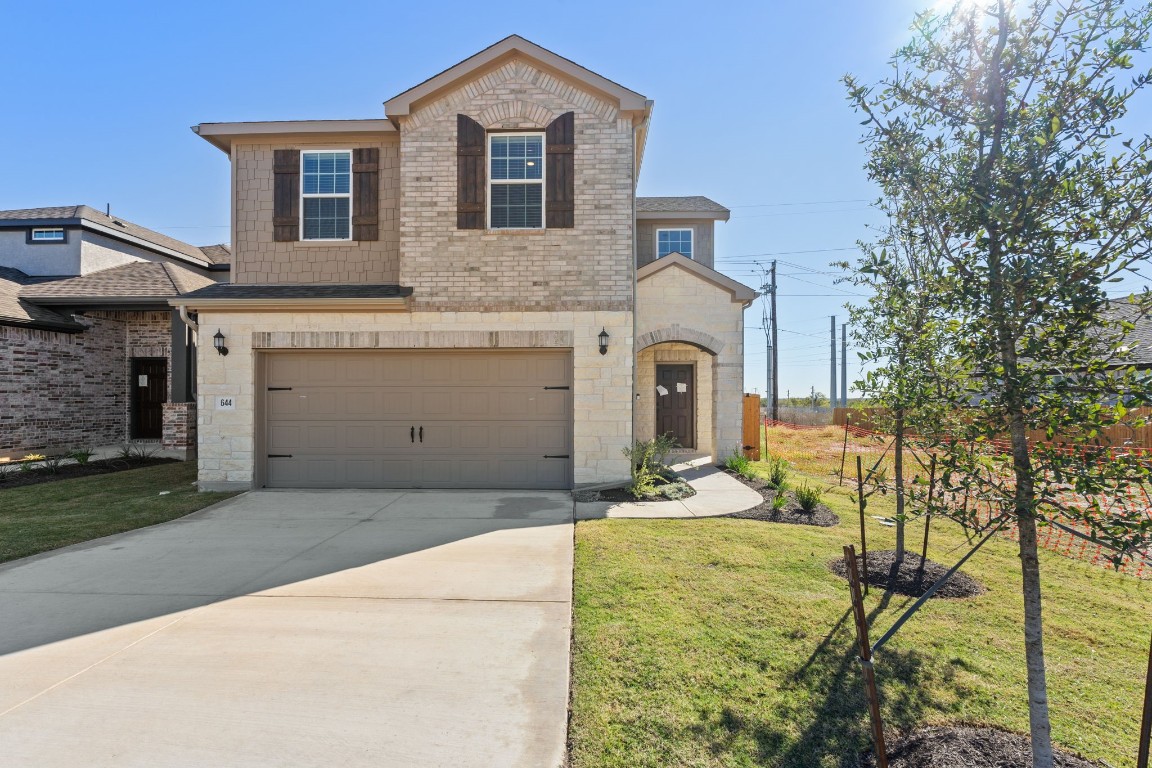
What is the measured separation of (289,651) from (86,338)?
49.1ft

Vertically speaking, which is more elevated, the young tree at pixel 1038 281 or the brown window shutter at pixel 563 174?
the brown window shutter at pixel 563 174

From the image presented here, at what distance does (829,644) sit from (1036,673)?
1.33 meters

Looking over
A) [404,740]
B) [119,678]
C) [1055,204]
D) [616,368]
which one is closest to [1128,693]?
[1055,204]

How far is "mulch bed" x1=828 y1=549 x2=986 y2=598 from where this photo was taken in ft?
15.2

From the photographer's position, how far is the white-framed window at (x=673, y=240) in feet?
49.6

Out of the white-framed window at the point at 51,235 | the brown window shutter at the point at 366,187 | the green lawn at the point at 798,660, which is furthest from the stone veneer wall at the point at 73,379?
the green lawn at the point at 798,660

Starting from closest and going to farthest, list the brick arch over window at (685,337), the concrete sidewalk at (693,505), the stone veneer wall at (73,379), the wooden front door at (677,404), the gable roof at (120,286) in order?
1. the concrete sidewalk at (693,505)
2. the brick arch over window at (685,337)
3. the stone veneer wall at (73,379)
4. the gable roof at (120,286)
5. the wooden front door at (677,404)

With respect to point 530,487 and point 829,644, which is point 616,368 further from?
point 829,644

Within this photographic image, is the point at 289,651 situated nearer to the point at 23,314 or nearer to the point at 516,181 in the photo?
the point at 516,181

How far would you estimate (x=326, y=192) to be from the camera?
9375mm

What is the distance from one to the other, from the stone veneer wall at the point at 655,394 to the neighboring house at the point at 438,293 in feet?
18.2

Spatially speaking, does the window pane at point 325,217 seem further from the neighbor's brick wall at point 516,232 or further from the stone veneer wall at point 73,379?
the stone veneer wall at point 73,379

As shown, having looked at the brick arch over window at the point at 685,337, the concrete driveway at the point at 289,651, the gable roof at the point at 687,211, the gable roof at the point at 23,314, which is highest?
the gable roof at the point at 687,211

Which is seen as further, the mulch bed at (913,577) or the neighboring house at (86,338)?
Answer: the neighboring house at (86,338)
